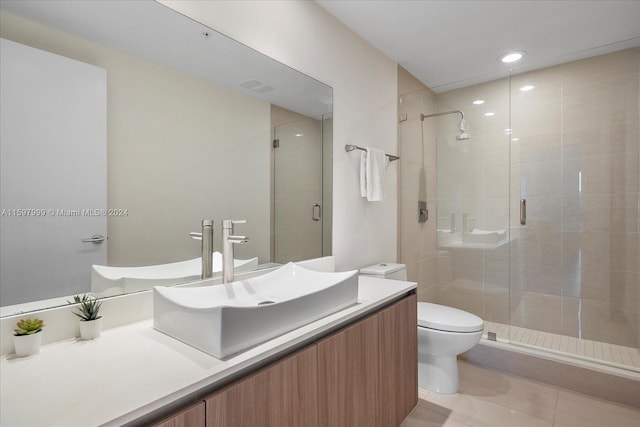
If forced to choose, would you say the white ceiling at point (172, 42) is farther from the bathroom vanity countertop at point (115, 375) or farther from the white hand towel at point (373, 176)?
the bathroom vanity countertop at point (115, 375)

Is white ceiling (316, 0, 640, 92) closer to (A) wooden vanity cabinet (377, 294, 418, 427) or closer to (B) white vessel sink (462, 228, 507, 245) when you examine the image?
(B) white vessel sink (462, 228, 507, 245)

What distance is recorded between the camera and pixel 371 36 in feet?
7.55

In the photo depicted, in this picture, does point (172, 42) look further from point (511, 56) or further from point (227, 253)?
point (511, 56)

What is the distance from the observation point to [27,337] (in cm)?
88

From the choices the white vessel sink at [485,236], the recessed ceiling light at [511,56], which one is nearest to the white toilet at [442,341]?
the white vessel sink at [485,236]

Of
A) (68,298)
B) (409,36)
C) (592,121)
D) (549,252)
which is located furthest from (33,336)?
(592,121)

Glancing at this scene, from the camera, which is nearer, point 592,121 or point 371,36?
point 371,36

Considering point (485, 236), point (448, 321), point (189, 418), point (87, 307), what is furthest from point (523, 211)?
point (87, 307)

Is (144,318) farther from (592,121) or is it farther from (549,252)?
(592,121)

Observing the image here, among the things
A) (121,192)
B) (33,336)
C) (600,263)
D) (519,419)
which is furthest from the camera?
(600,263)

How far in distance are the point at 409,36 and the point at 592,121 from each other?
155 centimetres

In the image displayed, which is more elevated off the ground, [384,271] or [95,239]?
[95,239]

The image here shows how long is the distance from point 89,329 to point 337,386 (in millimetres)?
813

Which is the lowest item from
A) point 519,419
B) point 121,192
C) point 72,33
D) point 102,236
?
point 519,419
